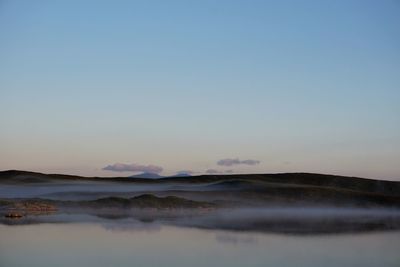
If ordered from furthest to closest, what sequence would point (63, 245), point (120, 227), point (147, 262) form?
point (120, 227)
point (63, 245)
point (147, 262)

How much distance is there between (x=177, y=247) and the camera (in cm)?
657

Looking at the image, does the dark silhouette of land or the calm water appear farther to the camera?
the dark silhouette of land

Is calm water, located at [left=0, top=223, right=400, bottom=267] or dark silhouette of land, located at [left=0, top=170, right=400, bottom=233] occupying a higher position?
dark silhouette of land, located at [left=0, top=170, right=400, bottom=233]

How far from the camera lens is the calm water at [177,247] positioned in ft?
18.2

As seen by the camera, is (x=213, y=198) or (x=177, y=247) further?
(x=213, y=198)

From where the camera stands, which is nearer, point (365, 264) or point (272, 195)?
point (365, 264)

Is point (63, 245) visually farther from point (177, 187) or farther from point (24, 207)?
point (177, 187)

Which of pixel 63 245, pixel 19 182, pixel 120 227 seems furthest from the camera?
pixel 19 182

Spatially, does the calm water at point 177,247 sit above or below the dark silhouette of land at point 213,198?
below

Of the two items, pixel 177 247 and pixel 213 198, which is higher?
pixel 213 198

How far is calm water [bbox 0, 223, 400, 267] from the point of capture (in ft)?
18.2

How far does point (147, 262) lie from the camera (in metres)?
5.44

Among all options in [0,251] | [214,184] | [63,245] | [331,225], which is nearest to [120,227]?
[63,245]

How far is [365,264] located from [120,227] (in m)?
3.87
